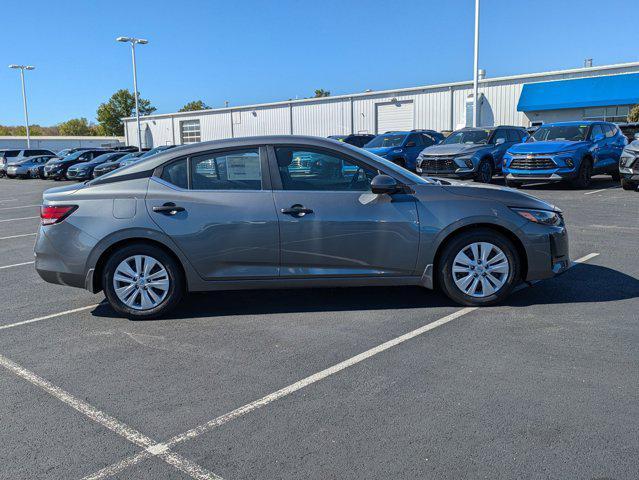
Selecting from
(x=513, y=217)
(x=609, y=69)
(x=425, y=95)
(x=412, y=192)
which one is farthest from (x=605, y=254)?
(x=425, y=95)

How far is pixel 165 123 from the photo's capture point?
55625 millimetres

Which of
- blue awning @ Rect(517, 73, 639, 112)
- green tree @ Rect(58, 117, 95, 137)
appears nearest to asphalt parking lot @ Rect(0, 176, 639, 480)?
blue awning @ Rect(517, 73, 639, 112)

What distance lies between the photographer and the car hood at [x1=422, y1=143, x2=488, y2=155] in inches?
663

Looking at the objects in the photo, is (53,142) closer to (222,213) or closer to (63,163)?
(63,163)

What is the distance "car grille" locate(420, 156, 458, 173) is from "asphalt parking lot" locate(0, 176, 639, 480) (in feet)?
36.1

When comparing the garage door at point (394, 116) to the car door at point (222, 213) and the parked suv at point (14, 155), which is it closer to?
the parked suv at point (14, 155)

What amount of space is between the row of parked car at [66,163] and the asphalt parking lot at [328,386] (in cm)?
2000

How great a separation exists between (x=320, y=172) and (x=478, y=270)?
1.68m

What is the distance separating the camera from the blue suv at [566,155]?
14883 millimetres

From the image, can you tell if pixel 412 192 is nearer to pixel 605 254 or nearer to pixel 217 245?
pixel 217 245

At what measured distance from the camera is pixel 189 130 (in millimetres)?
54062

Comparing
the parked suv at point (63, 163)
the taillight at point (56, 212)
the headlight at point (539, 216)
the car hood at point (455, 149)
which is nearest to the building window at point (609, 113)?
the car hood at point (455, 149)

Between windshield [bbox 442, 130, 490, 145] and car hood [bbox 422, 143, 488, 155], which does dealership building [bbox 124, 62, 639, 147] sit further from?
car hood [bbox 422, 143, 488, 155]

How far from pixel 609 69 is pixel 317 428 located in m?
32.3
